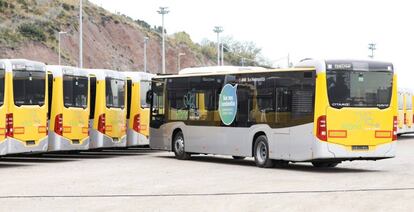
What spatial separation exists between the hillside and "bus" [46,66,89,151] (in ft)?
193

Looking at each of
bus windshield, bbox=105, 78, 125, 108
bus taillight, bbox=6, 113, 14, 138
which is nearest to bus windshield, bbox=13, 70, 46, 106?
bus taillight, bbox=6, 113, 14, 138

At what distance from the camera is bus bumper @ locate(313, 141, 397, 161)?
854 inches

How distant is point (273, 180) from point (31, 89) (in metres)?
8.74

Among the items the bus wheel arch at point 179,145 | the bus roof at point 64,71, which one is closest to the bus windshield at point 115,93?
the bus roof at point 64,71

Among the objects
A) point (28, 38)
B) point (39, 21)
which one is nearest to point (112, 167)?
point (28, 38)

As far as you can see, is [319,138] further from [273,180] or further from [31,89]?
[31,89]

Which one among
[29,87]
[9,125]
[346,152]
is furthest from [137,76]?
[346,152]

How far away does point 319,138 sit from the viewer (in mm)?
21703

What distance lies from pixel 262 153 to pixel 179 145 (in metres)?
5.17

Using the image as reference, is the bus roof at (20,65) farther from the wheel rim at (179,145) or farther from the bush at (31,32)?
the bush at (31,32)

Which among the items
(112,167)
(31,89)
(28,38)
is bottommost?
(112,167)

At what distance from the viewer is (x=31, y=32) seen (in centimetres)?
9331

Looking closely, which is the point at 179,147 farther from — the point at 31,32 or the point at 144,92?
the point at 31,32

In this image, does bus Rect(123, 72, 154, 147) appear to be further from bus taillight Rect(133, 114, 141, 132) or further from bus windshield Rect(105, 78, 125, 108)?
bus windshield Rect(105, 78, 125, 108)
